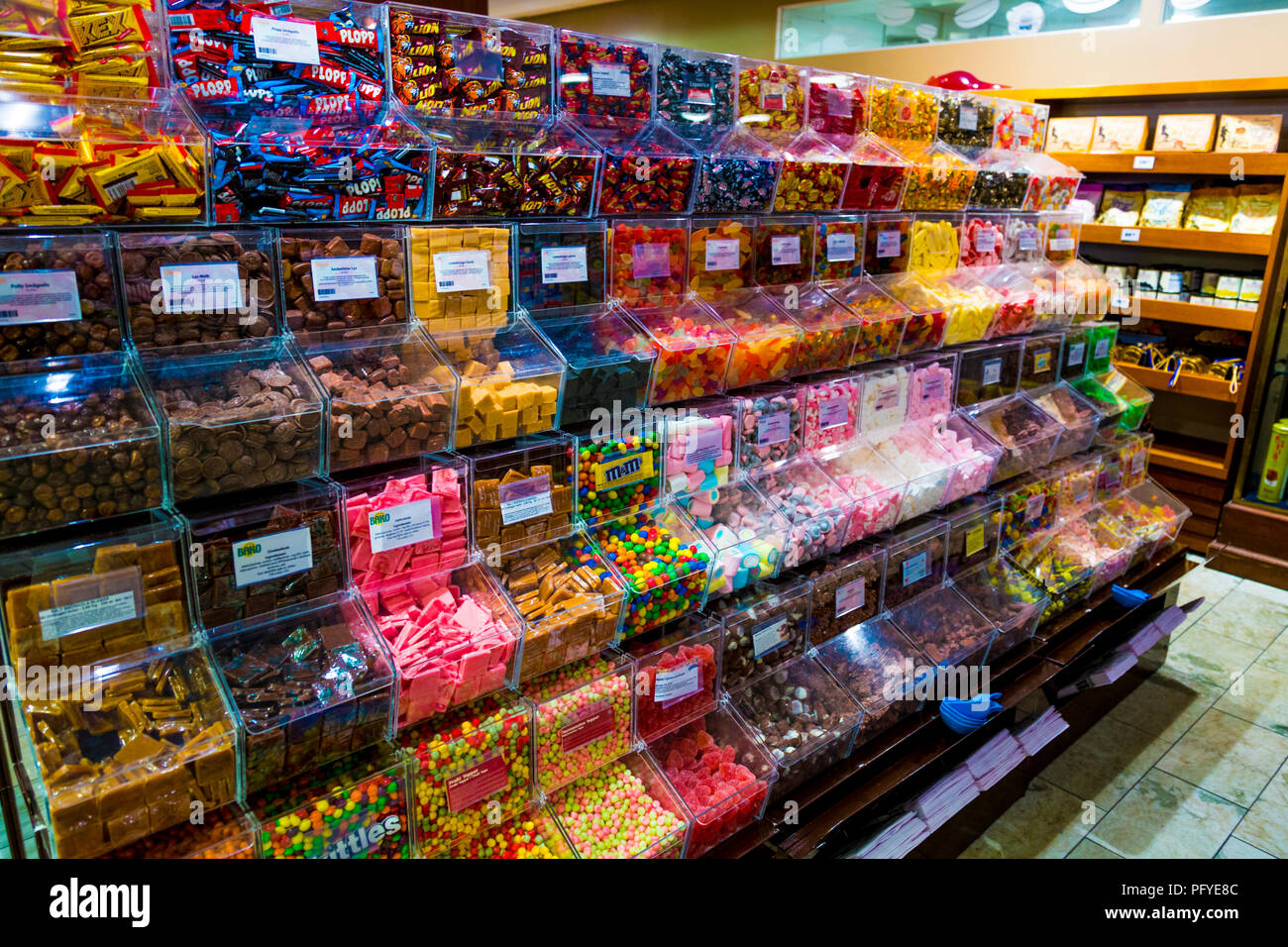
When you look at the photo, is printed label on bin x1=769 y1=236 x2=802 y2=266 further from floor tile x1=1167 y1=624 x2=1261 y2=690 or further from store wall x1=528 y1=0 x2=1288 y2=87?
store wall x1=528 y1=0 x2=1288 y2=87

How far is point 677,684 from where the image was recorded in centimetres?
211

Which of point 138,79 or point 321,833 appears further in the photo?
point 321,833

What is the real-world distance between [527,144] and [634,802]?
1530 mm

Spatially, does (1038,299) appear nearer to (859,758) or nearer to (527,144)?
(859,758)

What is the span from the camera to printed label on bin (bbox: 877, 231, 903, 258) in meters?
2.75

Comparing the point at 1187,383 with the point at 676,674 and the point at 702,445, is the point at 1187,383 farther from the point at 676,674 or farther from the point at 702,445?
the point at 676,674

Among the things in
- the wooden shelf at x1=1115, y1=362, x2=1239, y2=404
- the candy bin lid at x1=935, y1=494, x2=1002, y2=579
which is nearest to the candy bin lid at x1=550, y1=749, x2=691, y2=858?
the candy bin lid at x1=935, y1=494, x2=1002, y2=579

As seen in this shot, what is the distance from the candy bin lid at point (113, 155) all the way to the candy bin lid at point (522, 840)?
1352mm

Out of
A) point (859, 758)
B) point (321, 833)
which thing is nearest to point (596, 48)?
point (321, 833)

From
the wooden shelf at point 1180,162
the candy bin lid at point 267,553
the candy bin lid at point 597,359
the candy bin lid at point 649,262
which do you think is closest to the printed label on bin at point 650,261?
the candy bin lid at point 649,262

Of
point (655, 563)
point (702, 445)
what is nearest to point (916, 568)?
point (702, 445)

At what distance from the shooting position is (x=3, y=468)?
4.15ft

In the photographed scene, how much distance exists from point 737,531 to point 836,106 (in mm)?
1335

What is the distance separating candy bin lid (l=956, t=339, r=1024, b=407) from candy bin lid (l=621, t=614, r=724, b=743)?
1.42 meters
